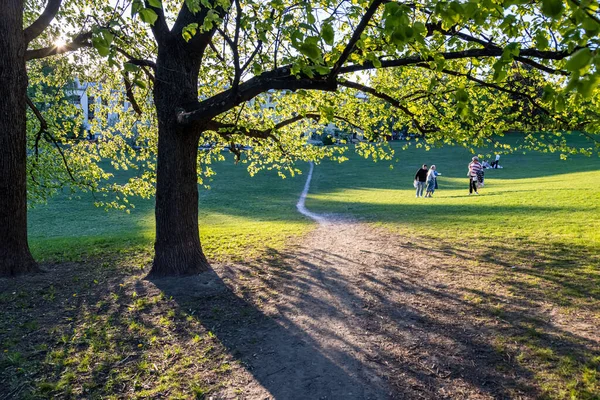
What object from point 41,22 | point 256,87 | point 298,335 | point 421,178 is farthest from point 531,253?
point 421,178

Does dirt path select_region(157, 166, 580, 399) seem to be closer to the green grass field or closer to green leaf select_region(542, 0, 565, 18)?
the green grass field

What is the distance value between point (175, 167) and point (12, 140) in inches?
118

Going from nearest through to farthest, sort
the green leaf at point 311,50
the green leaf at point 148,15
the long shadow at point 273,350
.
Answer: the green leaf at point 148,15 < the green leaf at point 311,50 < the long shadow at point 273,350

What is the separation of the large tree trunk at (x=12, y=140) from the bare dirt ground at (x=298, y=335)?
694 mm

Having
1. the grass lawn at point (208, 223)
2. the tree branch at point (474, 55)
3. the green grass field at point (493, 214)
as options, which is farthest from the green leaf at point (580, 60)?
the grass lawn at point (208, 223)

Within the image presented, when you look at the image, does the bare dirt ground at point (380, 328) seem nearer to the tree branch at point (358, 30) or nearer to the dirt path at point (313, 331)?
the dirt path at point (313, 331)

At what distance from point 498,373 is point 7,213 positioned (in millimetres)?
8287

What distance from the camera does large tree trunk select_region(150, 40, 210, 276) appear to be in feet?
24.9

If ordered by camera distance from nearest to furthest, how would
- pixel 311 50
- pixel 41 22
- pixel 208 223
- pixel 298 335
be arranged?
pixel 311 50 < pixel 298 335 < pixel 41 22 < pixel 208 223

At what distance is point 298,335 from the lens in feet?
17.5

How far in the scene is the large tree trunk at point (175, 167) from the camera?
7582mm

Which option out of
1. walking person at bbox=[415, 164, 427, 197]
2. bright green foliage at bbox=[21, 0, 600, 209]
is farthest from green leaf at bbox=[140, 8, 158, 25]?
walking person at bbox=[415, 164, 427, 197]

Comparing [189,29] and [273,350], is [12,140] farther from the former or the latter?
[273,350]

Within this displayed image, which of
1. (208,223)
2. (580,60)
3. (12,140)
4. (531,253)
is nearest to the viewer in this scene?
(580,60)
